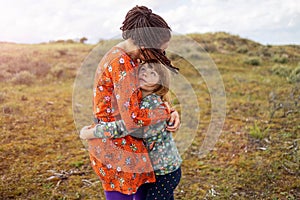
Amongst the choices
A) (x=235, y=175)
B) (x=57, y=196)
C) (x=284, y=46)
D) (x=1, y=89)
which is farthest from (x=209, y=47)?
(x=57, y=196)

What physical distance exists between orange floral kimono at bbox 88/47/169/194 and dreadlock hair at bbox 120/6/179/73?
0.12 m

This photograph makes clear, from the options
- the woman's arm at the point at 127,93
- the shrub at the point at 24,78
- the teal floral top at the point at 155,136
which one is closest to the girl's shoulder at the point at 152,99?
the teal floral top at the point at 155,136

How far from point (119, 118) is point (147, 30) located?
1.95 ft

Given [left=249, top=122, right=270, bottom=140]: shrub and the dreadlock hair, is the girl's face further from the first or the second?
[left=249, top=122, right=270, bottom=140]: shrub

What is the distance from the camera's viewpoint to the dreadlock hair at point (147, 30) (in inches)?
75.9

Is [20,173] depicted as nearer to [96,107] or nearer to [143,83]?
[96,107]

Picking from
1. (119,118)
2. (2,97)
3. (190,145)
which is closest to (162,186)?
(119,118)

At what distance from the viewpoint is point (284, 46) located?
17.9m

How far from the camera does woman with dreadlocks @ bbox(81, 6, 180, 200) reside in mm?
1930

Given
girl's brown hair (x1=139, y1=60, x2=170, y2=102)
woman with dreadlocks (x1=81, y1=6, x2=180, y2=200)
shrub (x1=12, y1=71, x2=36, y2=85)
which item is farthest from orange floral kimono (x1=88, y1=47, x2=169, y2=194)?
shrub (x1=12, y1=71, x2=36, y2=85)

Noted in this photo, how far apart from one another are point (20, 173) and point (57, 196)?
0.82 m

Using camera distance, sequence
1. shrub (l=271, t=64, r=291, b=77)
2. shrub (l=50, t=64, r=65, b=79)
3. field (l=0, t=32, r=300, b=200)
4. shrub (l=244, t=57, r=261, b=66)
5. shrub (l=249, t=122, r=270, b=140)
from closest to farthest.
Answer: field (l=0, t=32, r=300, b=200) → shrub (l=249, t=122, r=270, b=140) → shrub (l=50, t=64, r=65, b=79) → shrub (l=271, t=64, r=291, b=77) → shrub (l=244, t=57, r=261, b=66)

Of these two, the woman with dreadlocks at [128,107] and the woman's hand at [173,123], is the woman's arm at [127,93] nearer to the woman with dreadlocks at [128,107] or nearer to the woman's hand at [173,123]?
the woman with dreadlocks at [128,107]

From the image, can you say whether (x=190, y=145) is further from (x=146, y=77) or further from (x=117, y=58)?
(x=117, y=58)
